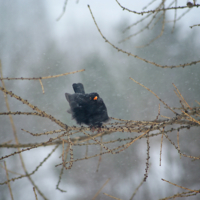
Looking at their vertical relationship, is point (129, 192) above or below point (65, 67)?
below

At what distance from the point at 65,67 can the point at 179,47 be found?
6527mm

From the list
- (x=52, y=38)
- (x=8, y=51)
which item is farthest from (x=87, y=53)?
(x=8, y=51)

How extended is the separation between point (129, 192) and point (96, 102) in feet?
19.7

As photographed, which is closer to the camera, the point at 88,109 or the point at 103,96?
the point at 88,109

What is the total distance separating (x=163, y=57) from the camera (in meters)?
10.5

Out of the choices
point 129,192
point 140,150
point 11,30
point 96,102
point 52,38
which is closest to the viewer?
point 96,102

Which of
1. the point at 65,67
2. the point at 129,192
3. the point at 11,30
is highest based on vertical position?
the point at 11,30

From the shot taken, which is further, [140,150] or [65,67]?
[65,67]

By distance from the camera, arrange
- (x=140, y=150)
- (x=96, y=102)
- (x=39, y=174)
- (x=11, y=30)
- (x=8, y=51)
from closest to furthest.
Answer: (x=96, y=102), (x=39, y=174), (x=140, y=150), (x=8, y=51), (x=11, y=30)

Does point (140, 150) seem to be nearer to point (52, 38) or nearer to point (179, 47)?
point (179, 47)

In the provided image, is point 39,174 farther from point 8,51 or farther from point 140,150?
point 8,51

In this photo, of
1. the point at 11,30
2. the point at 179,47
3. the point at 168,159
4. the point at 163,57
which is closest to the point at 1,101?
the point at 11,30

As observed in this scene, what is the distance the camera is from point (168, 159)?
7820 millimetres

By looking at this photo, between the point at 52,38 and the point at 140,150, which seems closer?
the point at 140,150
